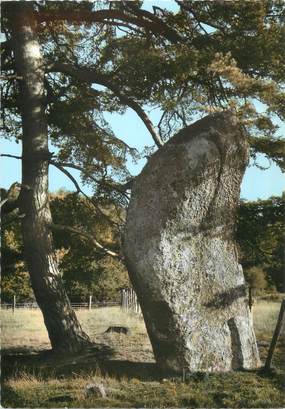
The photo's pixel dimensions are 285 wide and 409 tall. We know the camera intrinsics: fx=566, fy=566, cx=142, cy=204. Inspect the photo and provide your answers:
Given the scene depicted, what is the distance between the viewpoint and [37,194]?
28.6ft

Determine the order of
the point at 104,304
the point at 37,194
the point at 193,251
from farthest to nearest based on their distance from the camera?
the point at 37,194, the point at 104,304, the point at 193,251

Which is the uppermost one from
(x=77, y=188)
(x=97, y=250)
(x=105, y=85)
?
(x=105, y=85)

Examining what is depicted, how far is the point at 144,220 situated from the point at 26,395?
246 centimetres

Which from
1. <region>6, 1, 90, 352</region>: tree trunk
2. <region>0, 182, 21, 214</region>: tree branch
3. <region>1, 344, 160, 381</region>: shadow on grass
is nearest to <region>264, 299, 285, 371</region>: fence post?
<region>1, 344, 160, 381</region>: shadow on grass

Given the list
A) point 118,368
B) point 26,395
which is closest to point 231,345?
point 118,368

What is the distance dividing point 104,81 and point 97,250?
2671 mm

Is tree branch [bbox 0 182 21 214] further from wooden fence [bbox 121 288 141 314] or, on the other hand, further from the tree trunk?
wooden fence [bbox 121 288 141 314]

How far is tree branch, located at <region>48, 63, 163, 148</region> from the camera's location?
8828mm

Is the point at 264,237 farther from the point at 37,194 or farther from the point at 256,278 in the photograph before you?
the point at 37,194

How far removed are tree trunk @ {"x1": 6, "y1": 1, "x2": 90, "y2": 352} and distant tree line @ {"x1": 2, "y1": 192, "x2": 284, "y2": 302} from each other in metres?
0.21

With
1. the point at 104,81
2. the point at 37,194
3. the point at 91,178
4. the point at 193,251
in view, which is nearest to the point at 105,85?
the point at 104,81

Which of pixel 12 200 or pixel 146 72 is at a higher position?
pixel 146 72

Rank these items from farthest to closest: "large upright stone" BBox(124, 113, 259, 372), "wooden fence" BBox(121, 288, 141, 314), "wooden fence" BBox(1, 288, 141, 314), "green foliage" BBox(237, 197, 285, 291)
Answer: "green foliage" BBox(237, 197, 285, 291), "wooden fence" BBox(1, 288, 141, 314), "wooden fence" BBox(121, 288, 141, 314), "large upright stone" BBox(124, 113, 259, 372)

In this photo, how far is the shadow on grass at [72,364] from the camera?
7.17 meters
